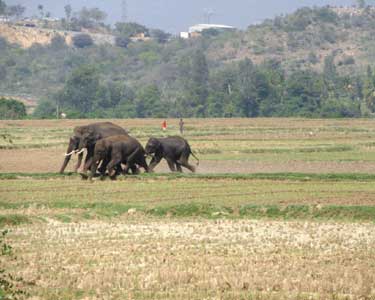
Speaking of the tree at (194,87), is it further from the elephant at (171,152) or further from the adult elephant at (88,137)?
the adult elephant at (88,137)

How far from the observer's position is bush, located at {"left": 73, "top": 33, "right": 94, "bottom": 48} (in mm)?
193875

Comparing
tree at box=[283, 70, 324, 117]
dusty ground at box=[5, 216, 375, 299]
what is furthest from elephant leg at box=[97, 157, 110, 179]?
tree at box=[283, 70, 324, 117]

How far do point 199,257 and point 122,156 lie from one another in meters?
14.8

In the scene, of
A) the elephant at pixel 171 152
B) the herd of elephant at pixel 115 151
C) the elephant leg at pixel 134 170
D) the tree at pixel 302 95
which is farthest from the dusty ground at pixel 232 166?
the tree at pixel 302 95

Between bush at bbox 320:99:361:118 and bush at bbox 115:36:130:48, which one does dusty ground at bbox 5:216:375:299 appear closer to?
bush at bbox 320:99:361:118

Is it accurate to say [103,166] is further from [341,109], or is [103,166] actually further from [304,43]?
[304,43]

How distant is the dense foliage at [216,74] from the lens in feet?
316

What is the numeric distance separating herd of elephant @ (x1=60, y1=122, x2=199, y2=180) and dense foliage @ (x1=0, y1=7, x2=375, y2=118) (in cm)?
4890

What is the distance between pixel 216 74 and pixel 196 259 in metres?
96.4

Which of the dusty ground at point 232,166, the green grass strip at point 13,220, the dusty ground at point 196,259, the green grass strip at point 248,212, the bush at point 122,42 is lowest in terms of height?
the bush at point 122,42

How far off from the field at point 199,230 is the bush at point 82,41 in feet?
503

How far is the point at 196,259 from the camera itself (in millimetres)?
17484

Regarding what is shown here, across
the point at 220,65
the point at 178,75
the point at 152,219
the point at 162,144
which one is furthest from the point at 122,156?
the point at 220,65

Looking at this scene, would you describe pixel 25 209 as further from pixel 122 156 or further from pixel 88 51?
pixel 88 51
